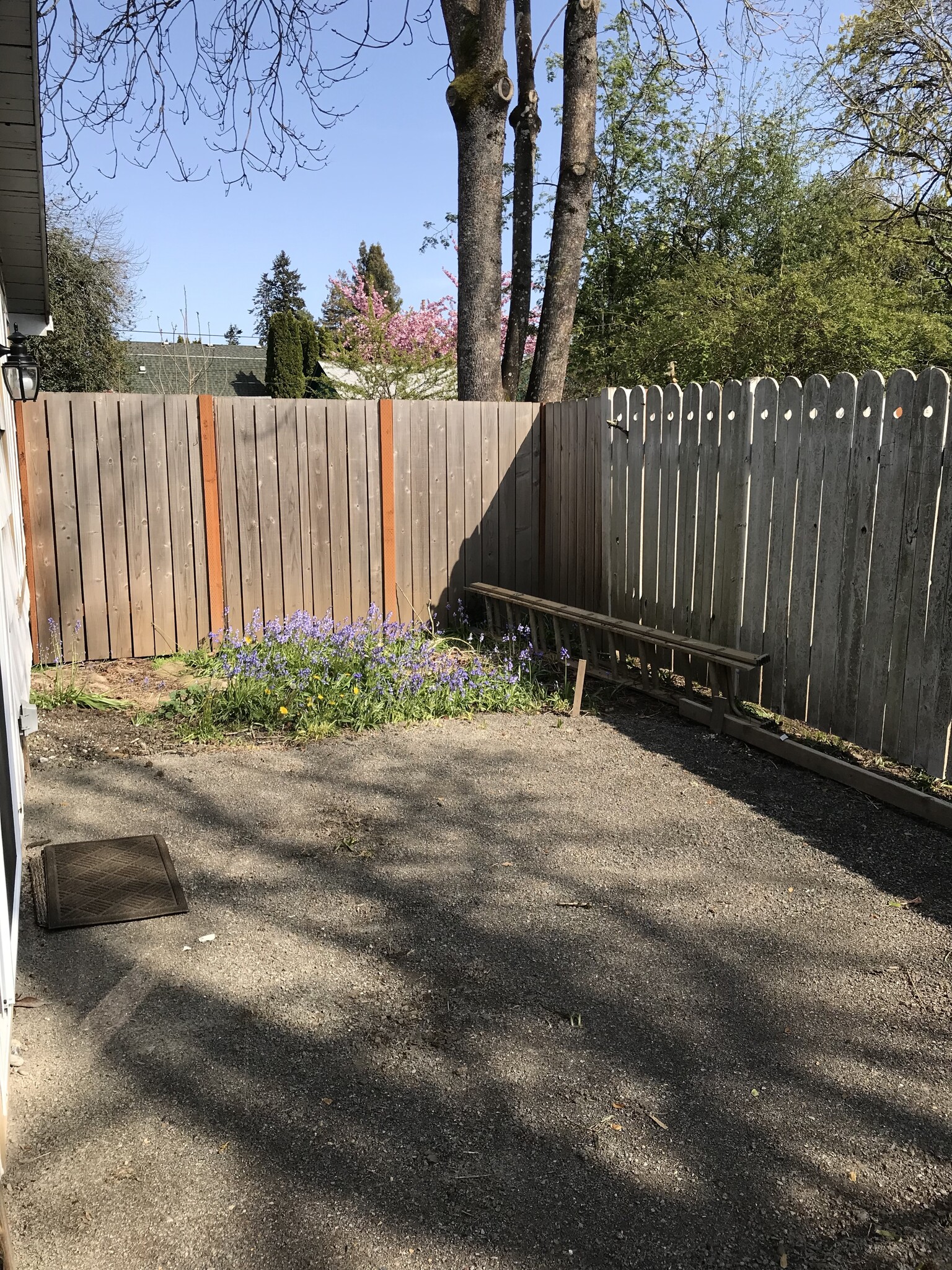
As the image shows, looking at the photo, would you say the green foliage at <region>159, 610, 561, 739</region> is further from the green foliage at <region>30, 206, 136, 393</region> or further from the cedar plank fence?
the green foliage at <region>30, 206, 136, 393</region>

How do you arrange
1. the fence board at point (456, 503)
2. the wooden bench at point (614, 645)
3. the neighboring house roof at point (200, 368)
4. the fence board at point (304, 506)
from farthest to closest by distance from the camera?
the neighboring house roof at point (200, 368) < the fence board at point (456, 503) < the fence board at point (304, 506) < the wooden bench at point (614, 645)

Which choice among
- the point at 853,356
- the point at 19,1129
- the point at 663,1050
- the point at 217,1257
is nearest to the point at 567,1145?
the point at 663,1050

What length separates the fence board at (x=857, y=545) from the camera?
4637 mm

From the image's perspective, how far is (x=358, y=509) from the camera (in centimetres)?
796

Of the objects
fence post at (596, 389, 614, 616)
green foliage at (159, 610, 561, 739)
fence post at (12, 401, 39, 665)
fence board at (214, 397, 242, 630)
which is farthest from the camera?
fence board at (214, 397, 242, 630)

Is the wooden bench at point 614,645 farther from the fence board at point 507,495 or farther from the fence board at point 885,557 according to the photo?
the fence board at point 885,557

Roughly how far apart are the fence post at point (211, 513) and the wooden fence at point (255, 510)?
13 mm

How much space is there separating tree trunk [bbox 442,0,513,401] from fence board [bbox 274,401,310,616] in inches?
80.3

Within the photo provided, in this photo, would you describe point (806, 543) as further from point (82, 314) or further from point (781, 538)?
point (82, 314)

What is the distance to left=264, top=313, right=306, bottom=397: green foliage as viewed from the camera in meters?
26.7

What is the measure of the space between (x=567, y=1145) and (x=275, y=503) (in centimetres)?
610

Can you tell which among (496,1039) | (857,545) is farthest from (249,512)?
(496,1039)

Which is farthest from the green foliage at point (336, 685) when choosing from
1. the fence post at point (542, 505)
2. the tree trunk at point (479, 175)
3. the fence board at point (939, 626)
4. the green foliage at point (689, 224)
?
the green foliage at point (689, 224)

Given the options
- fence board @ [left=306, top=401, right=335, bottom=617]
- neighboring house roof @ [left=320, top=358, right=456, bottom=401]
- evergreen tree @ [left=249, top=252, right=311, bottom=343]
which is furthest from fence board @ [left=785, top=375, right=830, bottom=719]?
evergreen tree @ [left=249, top=252, right=311, bottom=343]
